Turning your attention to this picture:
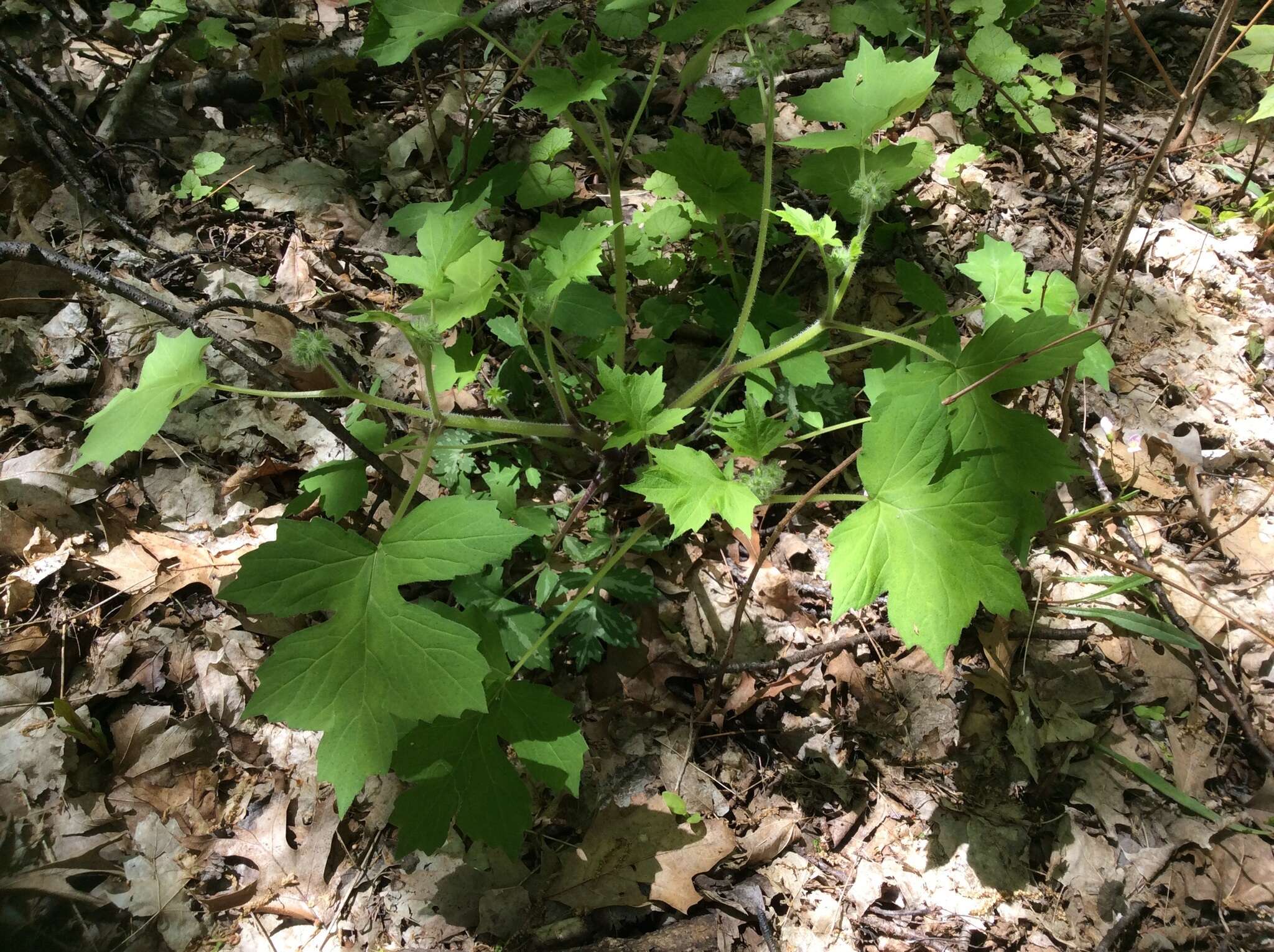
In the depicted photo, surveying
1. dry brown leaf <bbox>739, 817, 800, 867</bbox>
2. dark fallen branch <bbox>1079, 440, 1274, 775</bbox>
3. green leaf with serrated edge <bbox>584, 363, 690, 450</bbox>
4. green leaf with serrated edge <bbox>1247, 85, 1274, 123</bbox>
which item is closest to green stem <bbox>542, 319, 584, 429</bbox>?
green leaf with serrated edge <bbox>584, 363, 690, 450</bbox>

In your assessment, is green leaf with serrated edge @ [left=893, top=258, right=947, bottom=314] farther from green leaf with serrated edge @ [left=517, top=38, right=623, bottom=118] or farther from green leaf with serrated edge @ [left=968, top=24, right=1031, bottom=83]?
green leaf with serrated edge @ [left=968, top=24, right=1031, bottom=83]

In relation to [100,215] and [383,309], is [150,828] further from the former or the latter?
[100,215]

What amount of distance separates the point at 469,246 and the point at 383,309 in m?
1.39

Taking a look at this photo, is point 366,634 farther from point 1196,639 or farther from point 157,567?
point 1196,639

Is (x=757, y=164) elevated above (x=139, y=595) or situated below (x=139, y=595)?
above

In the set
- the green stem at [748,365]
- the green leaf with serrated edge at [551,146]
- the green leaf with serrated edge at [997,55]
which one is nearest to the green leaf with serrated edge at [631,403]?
the green stem at [748,365]

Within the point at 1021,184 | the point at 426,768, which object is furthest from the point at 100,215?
the point at 1021,184

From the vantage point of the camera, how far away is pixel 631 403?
222cm

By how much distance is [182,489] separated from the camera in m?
2.74

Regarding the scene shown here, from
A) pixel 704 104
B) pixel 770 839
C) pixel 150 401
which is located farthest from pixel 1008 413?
pixel 150 401

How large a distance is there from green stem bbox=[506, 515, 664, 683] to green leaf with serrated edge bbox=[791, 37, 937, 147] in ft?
5.07

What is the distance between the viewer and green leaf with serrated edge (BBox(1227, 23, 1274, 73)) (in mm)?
2957

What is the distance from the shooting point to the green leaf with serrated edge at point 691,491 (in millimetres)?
1951

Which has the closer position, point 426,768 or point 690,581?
point 426,768
